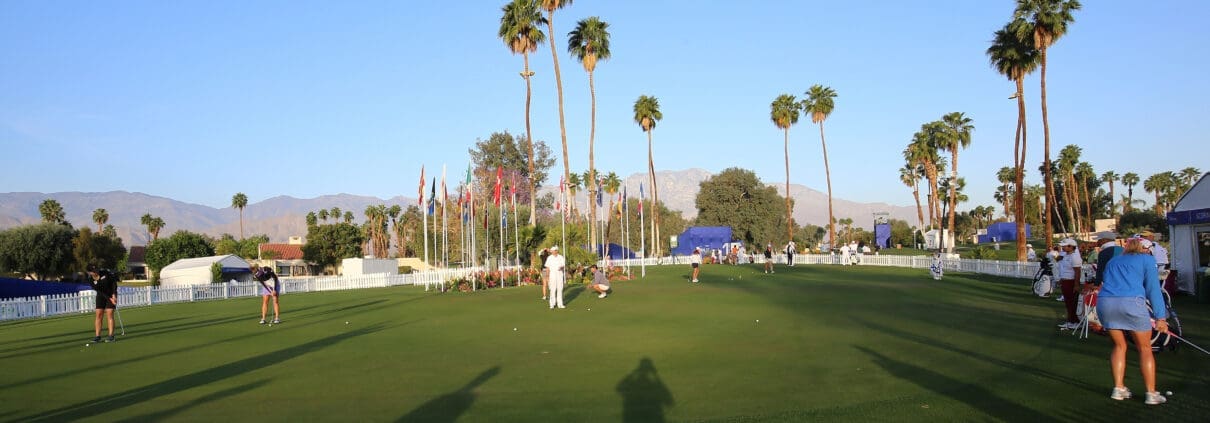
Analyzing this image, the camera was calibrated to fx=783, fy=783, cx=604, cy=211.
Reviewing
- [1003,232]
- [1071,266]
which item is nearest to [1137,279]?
[1071,266]

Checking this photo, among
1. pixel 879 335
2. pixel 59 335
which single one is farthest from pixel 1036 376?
pixel 59 335

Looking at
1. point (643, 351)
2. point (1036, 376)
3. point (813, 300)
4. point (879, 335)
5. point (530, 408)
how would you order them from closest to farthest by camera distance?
point (530, 408), point (1036, 376), point (643, 351), point (879, 335), point (813, 300)

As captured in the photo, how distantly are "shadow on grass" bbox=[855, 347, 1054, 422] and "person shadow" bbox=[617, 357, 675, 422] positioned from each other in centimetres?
280

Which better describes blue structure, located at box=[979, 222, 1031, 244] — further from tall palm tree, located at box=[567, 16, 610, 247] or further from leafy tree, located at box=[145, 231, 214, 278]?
leafy tree, located at box=[145, 231, 214, 278]

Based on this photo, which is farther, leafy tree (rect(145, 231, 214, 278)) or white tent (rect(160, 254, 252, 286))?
leafy tree (rect(145, 231, 214, 278))

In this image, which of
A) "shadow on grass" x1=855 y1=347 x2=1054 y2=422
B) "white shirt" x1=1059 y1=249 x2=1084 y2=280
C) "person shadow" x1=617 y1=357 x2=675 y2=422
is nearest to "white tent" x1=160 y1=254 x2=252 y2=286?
"person shadow" x1=617 y1=357 x2=675 y2=422

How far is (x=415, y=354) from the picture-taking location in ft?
39.2

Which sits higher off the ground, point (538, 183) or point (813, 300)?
point (538, 183)

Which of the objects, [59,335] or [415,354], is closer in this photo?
[415,354]

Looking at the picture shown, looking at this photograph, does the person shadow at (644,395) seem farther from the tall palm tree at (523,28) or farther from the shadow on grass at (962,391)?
the tall palm tree at (523,28)

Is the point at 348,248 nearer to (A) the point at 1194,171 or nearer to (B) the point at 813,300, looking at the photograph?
(B) the point at 813,300

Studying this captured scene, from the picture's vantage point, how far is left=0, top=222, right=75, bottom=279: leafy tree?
56156 millimetres

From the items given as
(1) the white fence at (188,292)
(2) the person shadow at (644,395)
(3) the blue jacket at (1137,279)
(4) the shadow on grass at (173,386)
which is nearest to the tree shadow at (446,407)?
(2) the person shadow at (644,395)

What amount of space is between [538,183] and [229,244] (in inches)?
1633
